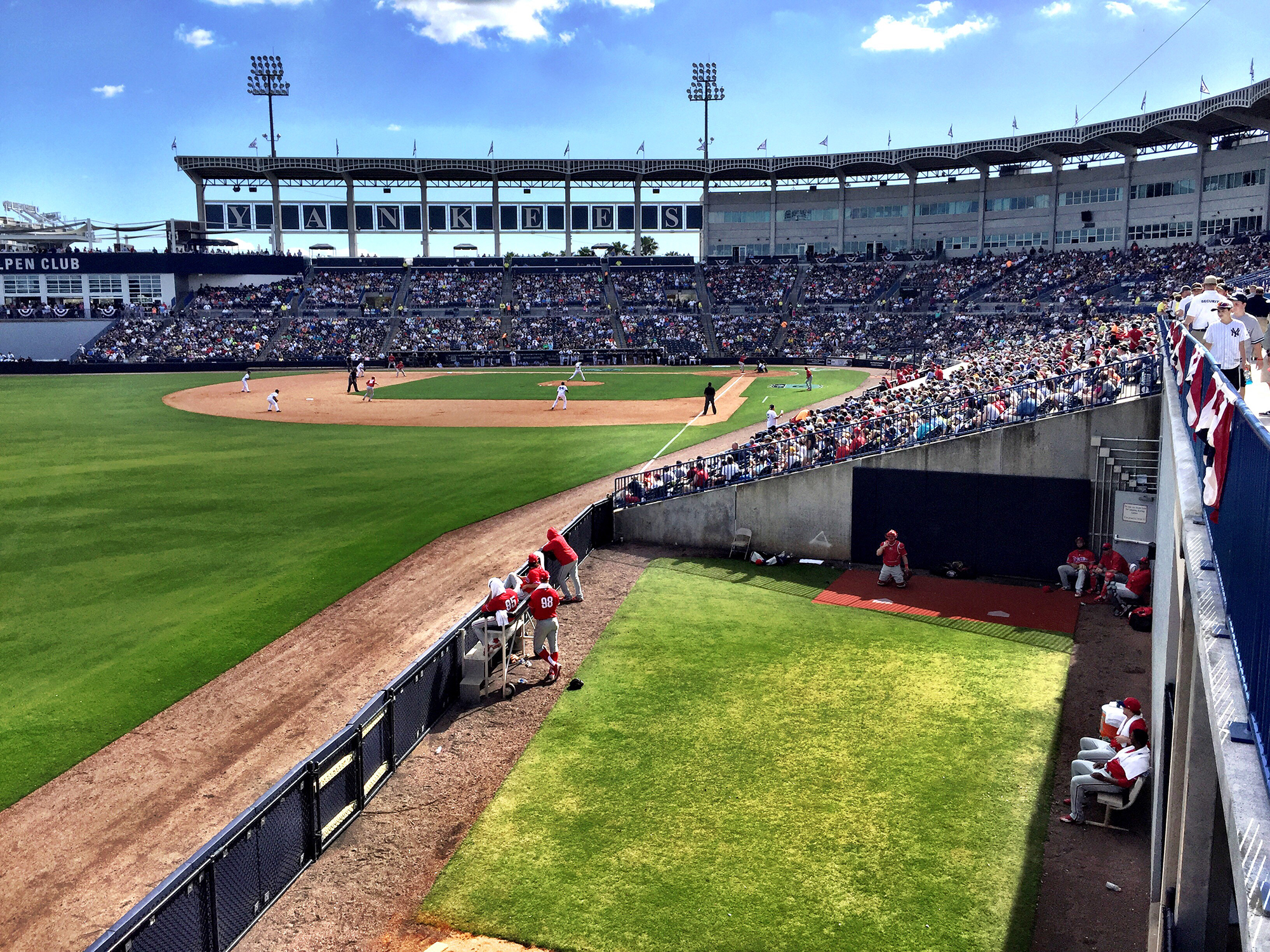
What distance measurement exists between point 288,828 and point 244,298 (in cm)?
8506

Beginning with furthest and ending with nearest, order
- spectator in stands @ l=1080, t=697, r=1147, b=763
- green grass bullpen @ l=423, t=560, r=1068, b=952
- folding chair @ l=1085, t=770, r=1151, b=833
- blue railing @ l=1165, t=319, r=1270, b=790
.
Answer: spectator in stands @ l=1080, t=697, r=1147, b=763, folding chair @ l=1085, t=770, r=1151, b=833, green grass bullpen @ l=423, t=560, r=1068, b=952, blue railing @ l=1165, t=319, r=1270, b=790

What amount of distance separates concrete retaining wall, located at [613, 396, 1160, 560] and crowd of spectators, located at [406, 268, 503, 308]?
66.7 m

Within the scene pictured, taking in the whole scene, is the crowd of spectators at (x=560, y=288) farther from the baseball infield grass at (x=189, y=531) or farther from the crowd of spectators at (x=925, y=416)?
the crowd of spectators at (x=925, y=416)

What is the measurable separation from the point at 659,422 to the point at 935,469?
64.9 feet

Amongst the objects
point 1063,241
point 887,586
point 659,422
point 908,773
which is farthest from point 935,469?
point 1063,241

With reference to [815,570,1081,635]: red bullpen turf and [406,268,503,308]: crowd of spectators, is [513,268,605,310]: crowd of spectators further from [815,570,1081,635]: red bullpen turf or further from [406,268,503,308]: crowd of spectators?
[815,570,1081,635]: red bullpen turf

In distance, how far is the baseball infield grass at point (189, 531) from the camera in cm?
1264

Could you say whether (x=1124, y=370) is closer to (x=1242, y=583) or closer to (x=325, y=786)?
(x=1242, y=583)

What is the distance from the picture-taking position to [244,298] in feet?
276

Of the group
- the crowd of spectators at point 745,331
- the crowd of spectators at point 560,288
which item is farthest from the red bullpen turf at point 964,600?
the crowd of spectators at point 560,288

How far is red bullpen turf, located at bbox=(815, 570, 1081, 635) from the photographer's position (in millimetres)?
16094

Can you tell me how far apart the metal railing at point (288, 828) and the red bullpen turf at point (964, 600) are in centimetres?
823

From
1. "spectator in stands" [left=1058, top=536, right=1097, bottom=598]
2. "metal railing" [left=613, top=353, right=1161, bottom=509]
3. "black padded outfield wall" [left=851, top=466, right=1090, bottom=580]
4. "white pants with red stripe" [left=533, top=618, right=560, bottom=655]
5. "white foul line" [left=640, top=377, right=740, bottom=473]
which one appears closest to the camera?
"white pants with red stripe" [left=533, top=618, right=560, bottom=655]

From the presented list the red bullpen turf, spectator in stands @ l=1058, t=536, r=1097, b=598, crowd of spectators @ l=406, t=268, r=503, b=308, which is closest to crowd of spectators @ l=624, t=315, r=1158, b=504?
spectator in stands @ l=1058, t=536, r=1097, b=598
